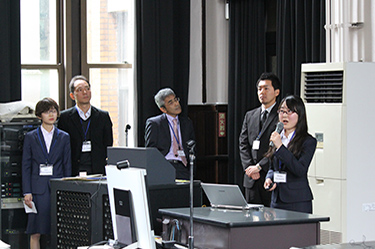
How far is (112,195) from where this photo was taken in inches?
127

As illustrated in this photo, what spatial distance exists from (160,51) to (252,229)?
3.88 meters

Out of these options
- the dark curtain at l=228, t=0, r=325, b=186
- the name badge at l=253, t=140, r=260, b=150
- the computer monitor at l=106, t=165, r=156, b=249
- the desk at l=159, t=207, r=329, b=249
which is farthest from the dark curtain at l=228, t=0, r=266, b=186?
the computer monitor at l=106, t=165, r=156, b=249

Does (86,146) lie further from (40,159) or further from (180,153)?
(180,153)

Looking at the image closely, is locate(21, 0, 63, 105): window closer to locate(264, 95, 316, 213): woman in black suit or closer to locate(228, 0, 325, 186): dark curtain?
locate(228, 0, 325, 186): dark curtain

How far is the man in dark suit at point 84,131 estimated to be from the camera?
5625 millimetres

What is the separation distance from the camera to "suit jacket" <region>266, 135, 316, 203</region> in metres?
4.23

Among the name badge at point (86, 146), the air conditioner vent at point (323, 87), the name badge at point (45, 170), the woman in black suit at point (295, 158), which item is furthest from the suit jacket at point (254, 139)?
the name badge at point (45, 170)

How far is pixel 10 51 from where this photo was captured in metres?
5.76

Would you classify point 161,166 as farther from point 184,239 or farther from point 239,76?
point 239,76

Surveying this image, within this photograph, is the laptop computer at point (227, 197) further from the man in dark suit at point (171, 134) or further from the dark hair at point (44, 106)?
the dark hair at point (44, 106)

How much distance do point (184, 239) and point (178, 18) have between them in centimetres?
390

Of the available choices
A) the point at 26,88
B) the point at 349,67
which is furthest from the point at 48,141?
the point at 349,67

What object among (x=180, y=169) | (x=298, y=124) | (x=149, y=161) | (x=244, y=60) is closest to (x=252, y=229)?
(x=149, y=161)

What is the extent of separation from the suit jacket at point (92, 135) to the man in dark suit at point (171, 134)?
42 centimetres
